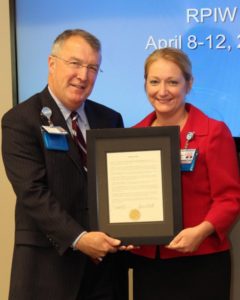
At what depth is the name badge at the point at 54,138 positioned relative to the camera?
1.58 m

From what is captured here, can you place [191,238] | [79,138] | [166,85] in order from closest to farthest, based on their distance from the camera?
[191,238]
[166,85]
[79,138]

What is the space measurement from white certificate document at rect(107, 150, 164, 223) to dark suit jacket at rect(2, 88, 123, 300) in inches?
5.5

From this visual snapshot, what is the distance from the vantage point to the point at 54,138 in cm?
159

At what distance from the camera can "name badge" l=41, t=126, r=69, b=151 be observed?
5.17 feet

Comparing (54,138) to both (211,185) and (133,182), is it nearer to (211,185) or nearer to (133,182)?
(133,182)

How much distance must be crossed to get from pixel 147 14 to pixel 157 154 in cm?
81

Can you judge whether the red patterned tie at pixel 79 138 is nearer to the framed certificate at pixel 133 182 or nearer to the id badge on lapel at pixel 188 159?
the framed certificate at pixel 133 182

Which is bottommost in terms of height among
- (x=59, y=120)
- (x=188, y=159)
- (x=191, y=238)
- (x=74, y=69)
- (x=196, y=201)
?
(x=191, y=238)

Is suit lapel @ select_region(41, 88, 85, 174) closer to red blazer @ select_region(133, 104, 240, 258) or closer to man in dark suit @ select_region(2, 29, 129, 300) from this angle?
man in dark suit @ select_region(2, 29, 129, 300)

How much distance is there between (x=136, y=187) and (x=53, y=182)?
0.89ft

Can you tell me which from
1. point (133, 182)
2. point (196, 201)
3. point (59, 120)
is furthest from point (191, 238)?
point (59, 120)

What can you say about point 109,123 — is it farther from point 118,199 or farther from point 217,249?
point 217,249

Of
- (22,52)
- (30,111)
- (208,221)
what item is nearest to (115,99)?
(22,52)

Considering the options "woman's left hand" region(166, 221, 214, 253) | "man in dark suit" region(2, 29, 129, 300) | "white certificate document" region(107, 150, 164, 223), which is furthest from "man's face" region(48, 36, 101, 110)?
"woman's left hand" region(166, 221, 214, 253)
